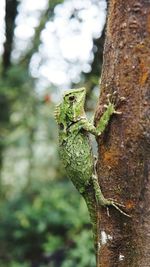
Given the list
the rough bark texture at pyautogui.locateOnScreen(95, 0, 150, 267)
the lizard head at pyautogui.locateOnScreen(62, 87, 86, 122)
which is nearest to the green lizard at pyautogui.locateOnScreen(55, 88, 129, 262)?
the lizard head at pyautogui.locateOnScreen(62, 87, 86, 122)

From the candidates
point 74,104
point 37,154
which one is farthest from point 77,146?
point 37,154

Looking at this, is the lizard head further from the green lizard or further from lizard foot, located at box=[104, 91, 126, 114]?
lizard foot, located at box=[104, 91, 126, 114]

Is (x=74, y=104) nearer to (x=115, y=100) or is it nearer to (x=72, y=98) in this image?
(x=72, y=98)

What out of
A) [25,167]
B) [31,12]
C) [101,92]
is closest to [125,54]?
[101,92]

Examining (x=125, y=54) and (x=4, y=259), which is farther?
(x=4, y=259)

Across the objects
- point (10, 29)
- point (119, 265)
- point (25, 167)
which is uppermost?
point (10, 29)

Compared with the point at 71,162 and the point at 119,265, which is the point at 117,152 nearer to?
the point at 119,265

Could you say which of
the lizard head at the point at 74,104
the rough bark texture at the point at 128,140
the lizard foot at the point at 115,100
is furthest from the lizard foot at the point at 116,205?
the lizard head at the point at 74,104
